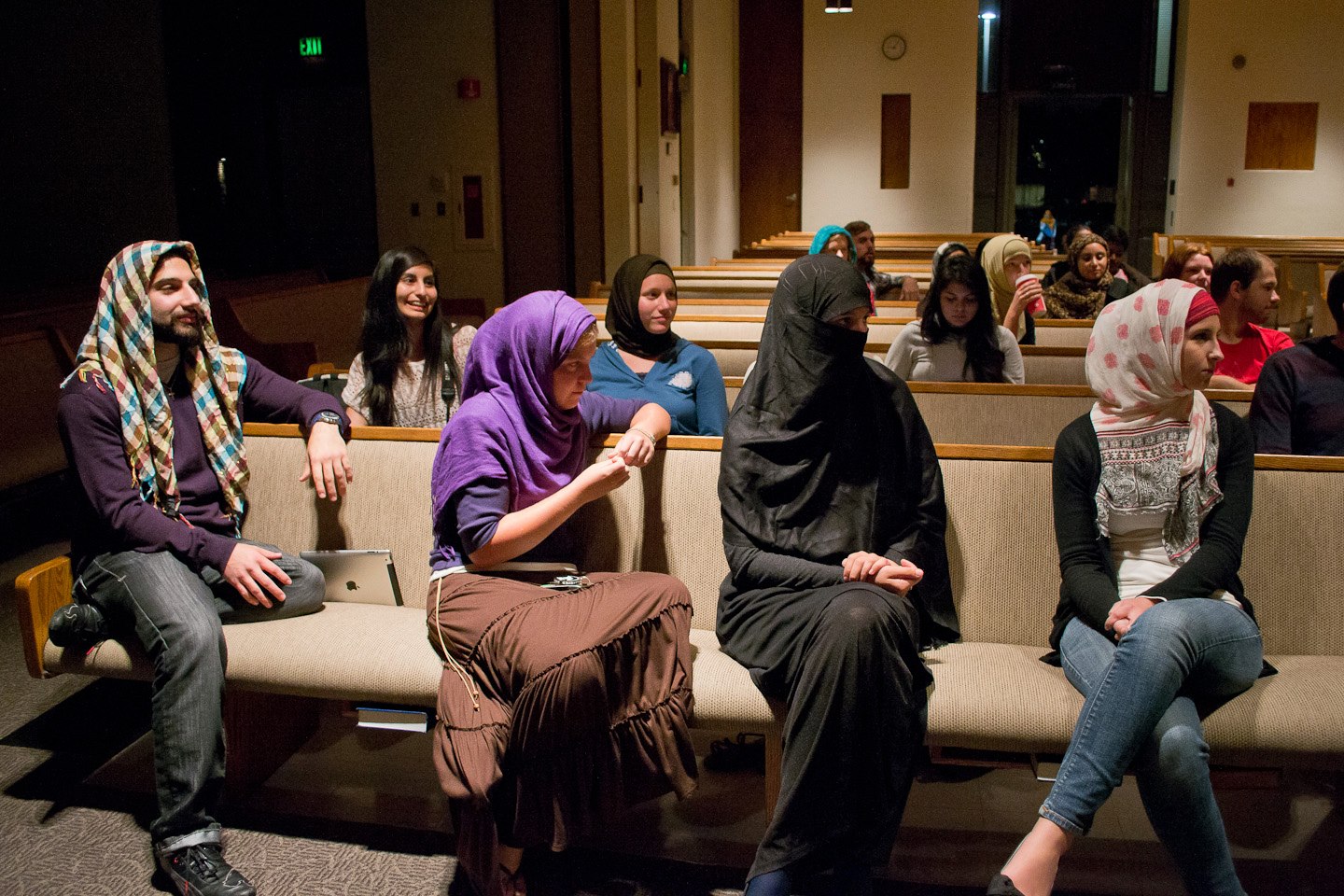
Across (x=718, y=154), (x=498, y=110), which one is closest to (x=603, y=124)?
(x=498, y=110)

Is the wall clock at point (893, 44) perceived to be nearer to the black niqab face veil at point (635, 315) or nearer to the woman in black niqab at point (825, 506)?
the black niqab face veil at point (635, 315)

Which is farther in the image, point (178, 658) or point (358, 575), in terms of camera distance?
point (358, 575)

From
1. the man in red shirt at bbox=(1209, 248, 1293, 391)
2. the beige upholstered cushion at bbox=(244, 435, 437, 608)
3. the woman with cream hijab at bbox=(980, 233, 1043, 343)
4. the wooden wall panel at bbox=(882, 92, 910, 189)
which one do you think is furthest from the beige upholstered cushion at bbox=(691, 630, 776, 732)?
the wooden wall panel at bbox=(882, 92, 910, 189)

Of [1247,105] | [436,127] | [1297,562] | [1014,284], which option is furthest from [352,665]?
[1247,105]

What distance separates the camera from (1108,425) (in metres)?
2.20

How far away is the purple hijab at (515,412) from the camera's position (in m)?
2.19

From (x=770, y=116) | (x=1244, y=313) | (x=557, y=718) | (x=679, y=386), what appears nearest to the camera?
(x=557, y=718)

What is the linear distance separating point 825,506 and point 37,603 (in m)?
1.66

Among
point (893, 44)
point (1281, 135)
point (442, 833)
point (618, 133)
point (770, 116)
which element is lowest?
point (442, 833)

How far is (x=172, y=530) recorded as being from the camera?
233 centimetres

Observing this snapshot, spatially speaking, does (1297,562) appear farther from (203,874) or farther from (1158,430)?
(203,874)

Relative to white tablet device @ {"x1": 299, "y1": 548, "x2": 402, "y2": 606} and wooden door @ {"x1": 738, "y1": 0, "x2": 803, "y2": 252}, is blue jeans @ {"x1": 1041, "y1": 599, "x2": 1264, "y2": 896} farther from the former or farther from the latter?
wooden door @ {"x1": 738, "y1": 0, "x2": 803, "y2": 252}

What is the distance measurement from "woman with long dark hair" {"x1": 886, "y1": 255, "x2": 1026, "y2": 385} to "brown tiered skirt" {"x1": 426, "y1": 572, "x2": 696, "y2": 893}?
5.90ft

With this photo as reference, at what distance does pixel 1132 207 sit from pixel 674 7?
24.4 ft
